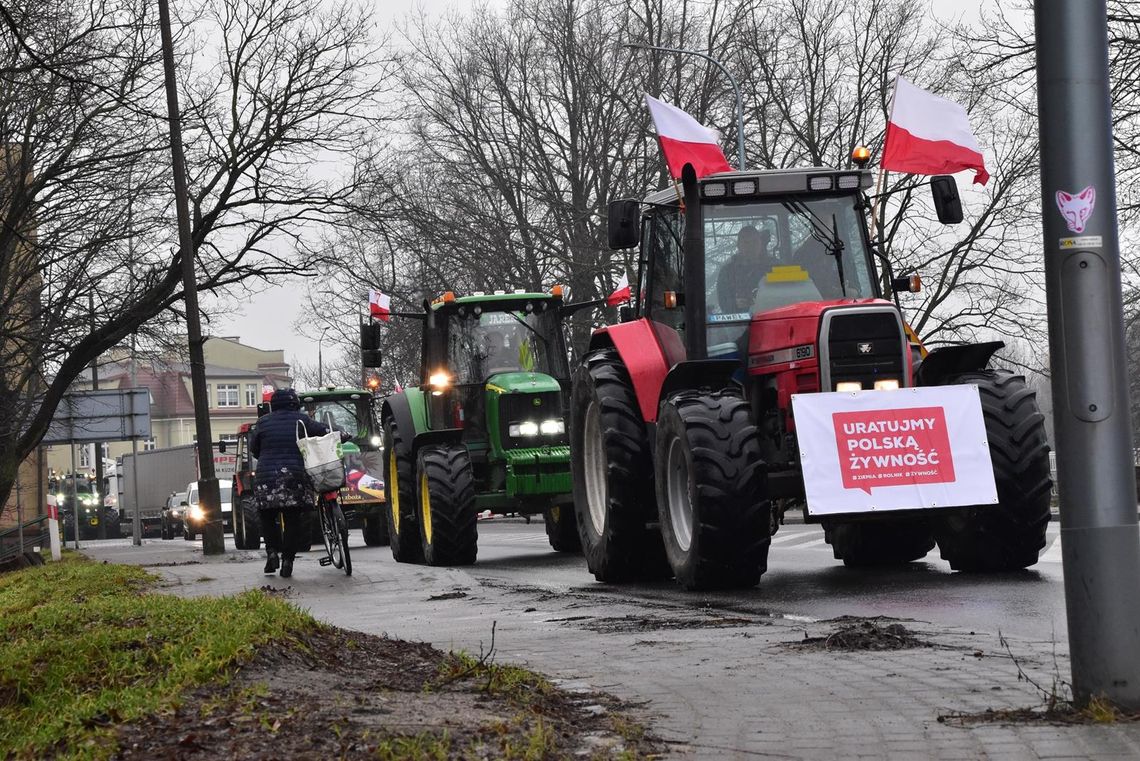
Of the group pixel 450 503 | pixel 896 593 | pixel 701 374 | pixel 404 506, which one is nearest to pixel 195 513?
pixel 404 506

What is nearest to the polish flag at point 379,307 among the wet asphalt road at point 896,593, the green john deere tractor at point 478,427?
the green john deere tractor at point 478,427

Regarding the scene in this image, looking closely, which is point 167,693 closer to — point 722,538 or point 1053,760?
point 1053,760

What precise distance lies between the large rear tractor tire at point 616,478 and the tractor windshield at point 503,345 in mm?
5392

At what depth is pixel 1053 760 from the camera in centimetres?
488

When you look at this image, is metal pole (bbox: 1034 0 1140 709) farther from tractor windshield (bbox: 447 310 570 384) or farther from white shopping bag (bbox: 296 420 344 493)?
tractor windshield (bbox: 447 310 570 384)

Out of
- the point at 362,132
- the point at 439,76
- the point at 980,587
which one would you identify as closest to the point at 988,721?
the point at 980,587

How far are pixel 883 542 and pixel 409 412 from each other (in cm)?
791

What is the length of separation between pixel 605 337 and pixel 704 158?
1.96 m

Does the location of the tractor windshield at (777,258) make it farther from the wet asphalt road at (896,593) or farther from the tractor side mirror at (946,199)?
the wet asphalt road at (896,593)

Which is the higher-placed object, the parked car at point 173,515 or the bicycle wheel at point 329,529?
the bicycle wheel at point 329,529

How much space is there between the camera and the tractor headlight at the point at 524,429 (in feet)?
62.1

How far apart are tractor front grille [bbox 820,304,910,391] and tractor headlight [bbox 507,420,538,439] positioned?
7635mm

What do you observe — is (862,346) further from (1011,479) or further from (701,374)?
(1011,479)

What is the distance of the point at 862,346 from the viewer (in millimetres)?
11672
